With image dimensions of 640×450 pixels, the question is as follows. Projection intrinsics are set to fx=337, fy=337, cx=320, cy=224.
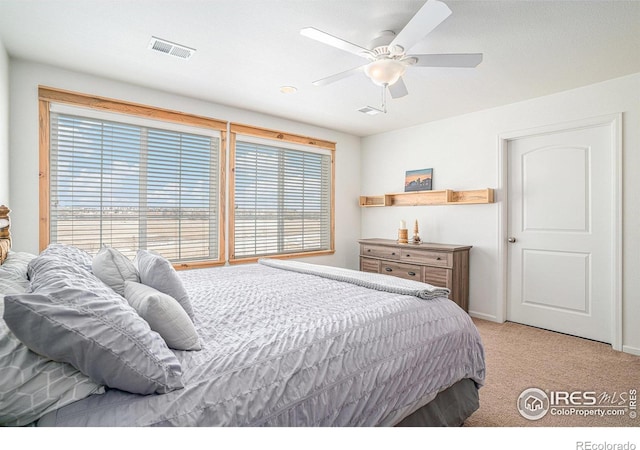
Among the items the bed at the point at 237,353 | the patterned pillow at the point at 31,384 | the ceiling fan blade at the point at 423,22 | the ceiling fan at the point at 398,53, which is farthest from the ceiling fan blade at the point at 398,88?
the patterned pillow at the point at 31,384

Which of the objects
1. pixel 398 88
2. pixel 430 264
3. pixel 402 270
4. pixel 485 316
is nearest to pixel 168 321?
pixel 398 88

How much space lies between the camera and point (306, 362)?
50.0 inches

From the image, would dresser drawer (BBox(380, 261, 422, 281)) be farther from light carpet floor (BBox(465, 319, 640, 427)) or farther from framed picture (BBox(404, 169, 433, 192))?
framed picture (BBox(404, 169, 433, 192))

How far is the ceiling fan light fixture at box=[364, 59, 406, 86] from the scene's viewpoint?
2.25m

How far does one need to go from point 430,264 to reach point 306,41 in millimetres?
2761

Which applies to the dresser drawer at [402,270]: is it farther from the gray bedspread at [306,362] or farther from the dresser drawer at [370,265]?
the gray bedspread at [306,362]

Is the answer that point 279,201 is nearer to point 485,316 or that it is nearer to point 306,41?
point 306,41

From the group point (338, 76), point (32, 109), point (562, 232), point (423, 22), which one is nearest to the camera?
point (423, 22)

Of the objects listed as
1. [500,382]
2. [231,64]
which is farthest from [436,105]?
[500,382]

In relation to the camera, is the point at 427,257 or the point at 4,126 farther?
the point at 427,257

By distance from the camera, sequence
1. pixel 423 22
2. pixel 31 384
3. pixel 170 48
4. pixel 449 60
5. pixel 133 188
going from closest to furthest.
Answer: pixel 31 384 < pixel 423 22 < pixel 449 60 < pixel 170 48 < pixel 133 188

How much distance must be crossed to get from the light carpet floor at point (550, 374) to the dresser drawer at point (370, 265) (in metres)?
1.53

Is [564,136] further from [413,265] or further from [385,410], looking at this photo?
[385,410]
